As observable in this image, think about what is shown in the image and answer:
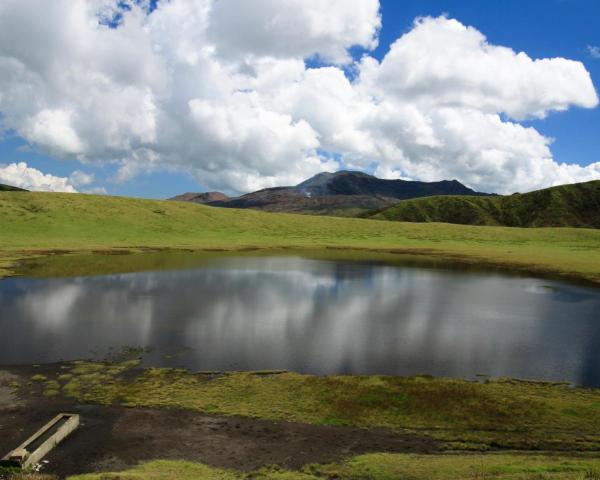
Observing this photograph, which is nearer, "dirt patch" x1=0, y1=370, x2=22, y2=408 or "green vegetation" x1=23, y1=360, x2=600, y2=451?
"green vegetation" x1=23, y1=360, x2=600, y2=451

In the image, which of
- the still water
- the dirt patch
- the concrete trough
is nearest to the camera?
the concrete trough

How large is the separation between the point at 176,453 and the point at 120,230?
121m

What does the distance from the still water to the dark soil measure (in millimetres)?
7039

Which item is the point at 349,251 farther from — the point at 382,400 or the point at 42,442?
the point at 42,442

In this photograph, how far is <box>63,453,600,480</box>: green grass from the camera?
15766 millimetres

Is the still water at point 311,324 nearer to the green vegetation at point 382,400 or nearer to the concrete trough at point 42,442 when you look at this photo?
the green vegetation at point 382,400

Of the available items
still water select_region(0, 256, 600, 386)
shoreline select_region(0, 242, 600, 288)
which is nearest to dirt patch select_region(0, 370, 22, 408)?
still water select_region(0, 256, 600, 386)

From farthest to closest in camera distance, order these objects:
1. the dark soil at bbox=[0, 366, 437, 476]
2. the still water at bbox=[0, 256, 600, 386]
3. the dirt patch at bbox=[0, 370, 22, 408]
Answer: the still water at bbox=[0, 256, 600, 386] < the dirt patch at bbox=[0, 370, 22, 408] < the dark soil at bbox=[0, 366, 437, 476]

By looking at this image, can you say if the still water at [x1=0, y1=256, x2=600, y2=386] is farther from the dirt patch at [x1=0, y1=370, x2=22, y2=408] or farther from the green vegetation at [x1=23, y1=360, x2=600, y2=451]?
the dirt patch at [x1=0, y1=370, x2=22, y2=408]

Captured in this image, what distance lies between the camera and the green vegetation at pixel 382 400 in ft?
67.3

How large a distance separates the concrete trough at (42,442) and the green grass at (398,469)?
89.7 inches

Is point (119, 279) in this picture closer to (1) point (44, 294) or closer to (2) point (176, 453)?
(1) point (44, 294)

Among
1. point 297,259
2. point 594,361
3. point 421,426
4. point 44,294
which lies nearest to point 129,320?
point 44,294

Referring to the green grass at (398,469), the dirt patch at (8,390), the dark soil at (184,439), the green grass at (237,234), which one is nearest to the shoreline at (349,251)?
the green grass at (237,234)
